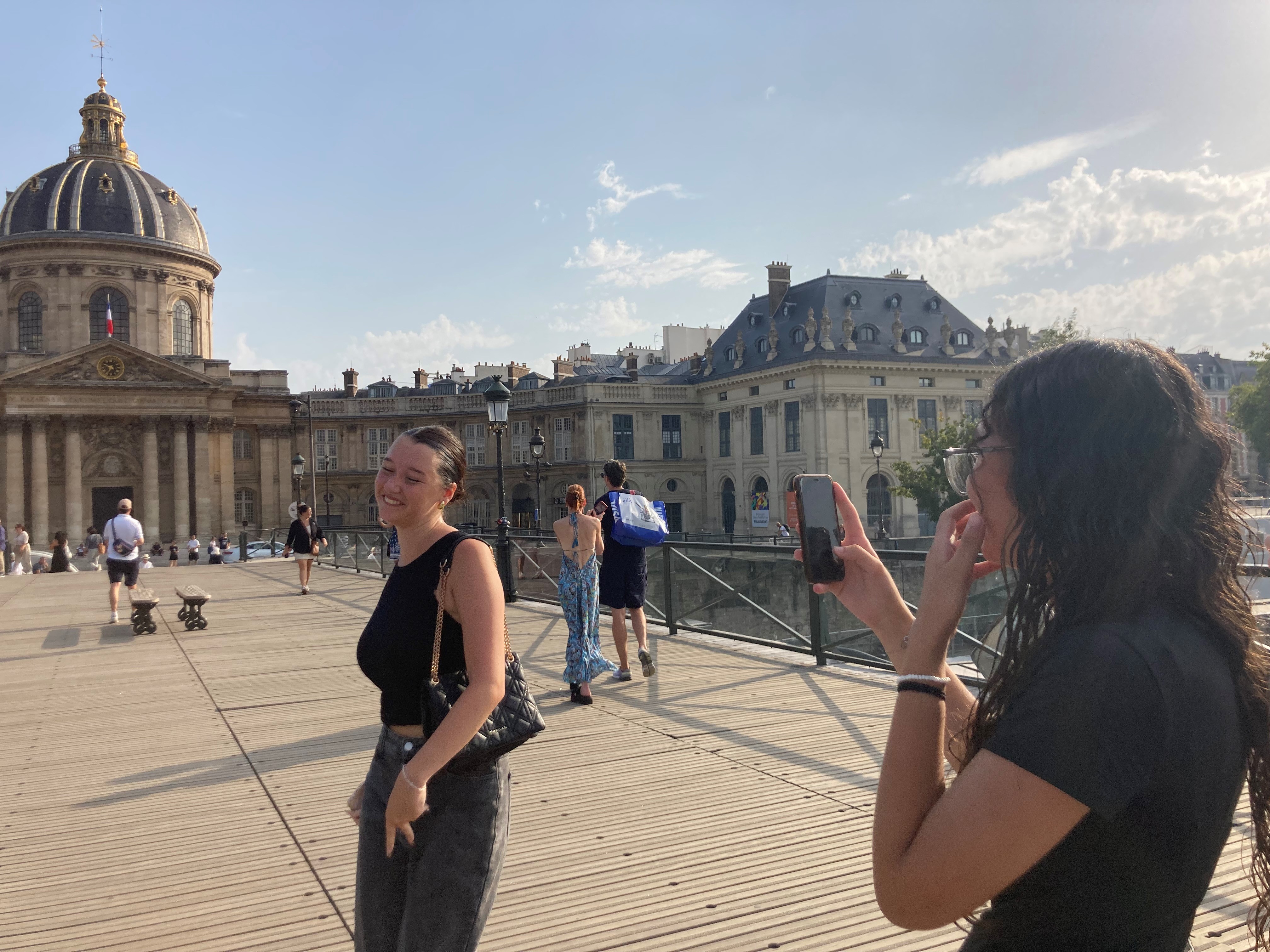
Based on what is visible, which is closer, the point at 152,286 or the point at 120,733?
the point at 120,733

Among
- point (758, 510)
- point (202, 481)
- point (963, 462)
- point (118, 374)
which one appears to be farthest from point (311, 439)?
point (963, 462)

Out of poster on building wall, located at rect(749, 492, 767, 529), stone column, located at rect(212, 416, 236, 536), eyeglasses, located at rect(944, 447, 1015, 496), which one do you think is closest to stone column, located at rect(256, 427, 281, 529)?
stone column, located at rect(212, 416, 236, 536)

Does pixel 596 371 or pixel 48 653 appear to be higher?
pixel 596 371

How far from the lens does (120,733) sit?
7.61 metres

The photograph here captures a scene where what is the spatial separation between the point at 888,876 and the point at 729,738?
5420mm

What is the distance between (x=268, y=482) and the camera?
2552 inches

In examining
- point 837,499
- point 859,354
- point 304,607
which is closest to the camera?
point 837,499

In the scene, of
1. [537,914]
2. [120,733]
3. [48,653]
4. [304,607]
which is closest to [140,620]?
[48,653]

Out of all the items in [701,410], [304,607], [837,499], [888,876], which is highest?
[701,410]

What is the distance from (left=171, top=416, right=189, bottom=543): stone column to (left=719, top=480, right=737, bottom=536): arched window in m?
32.6

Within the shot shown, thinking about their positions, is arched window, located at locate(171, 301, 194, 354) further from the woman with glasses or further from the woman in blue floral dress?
the woman with glasses

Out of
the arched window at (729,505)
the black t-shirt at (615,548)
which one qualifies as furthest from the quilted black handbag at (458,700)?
the arched window at (729,505)

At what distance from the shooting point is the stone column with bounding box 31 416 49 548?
55344 mm

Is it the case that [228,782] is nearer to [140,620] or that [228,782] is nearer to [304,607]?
[140,620]
